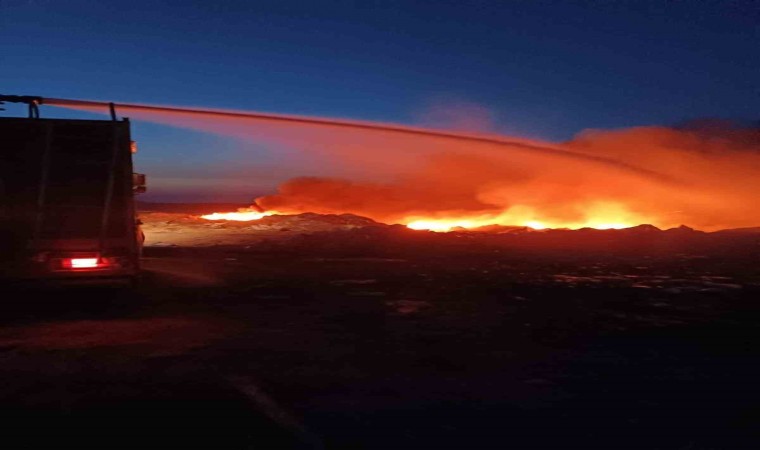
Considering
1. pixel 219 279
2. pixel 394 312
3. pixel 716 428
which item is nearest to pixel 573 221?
pixel 219 279

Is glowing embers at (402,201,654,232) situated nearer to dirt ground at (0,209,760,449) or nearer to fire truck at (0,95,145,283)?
dirt ground at (0,209,760,449)

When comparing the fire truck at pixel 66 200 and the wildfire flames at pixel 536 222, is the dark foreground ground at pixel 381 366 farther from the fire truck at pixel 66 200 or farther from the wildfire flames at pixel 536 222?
the wildfire flames at pixel 536 222

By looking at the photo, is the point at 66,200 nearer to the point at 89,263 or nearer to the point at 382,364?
the point at 89,263

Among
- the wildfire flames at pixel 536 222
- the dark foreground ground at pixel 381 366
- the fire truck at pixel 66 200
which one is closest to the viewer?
the dark foreground ground at pixel 381 366

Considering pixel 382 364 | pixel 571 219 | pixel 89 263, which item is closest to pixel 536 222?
pixel 571 219

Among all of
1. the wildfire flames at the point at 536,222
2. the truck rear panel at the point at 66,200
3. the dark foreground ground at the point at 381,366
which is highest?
the wildfire flames at the point at 536,222

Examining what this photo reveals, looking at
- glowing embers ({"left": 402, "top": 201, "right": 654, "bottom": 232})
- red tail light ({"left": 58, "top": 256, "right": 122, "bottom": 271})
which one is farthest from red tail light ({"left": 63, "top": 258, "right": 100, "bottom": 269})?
glowing embers ({"left": 402, "top": 201, "right": 654, "bottom": 232})

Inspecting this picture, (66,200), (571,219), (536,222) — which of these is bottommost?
(66,200)

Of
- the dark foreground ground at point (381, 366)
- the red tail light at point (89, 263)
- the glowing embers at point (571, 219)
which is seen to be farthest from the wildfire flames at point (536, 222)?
the red tail light at point (89, 263)
